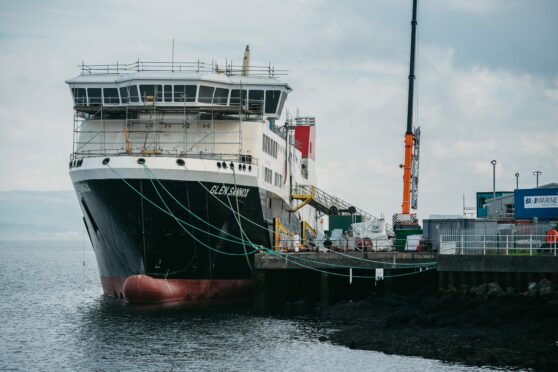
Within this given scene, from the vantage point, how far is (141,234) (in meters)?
42.5

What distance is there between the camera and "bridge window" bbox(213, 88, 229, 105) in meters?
47.1

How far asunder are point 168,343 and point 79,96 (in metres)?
18.3

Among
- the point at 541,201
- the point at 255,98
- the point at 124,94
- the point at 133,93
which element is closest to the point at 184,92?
the point at 133,93

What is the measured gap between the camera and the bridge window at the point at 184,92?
46078 millimetres

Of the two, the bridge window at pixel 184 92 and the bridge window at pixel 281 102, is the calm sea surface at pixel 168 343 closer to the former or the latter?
the bridge window at pixel 184 92

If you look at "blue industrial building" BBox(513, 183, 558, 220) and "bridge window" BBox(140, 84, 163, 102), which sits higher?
"bridge window" BBox(140, 84, 163, 102)

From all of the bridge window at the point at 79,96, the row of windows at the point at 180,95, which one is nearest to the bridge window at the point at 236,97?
the row of windows at the point at 180,95

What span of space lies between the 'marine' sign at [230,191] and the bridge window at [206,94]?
5.32m

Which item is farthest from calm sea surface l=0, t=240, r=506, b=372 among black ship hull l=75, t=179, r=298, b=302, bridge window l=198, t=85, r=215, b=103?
bridge window l=198, t=85, r=215, b=103

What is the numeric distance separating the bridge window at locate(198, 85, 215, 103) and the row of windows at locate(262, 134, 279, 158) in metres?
3.21

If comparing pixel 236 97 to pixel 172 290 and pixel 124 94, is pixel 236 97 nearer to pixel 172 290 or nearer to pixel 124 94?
pixel 124 94

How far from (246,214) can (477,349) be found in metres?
17.4

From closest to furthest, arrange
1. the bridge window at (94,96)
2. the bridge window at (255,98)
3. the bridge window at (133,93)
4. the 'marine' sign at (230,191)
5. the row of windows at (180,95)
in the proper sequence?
Result: 1. the 'marine' sign at (230,191)
2. the row of windows at (180,95)
3. the bridge window at (133,93)
4. the bridge window at (94,96)
5. the bridge window at (255,98)

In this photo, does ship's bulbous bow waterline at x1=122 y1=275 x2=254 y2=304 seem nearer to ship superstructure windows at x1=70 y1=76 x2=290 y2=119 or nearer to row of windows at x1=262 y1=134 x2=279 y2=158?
row of windows at x1=262 y1=134 x2=279 y2=158
